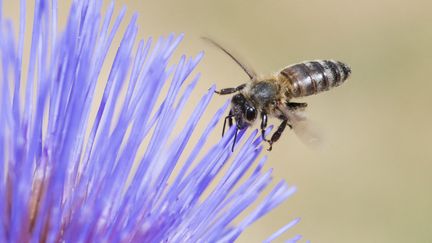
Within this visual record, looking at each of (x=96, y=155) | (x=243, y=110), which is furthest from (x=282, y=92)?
(x=96, y=155)

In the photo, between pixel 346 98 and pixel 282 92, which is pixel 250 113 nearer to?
pixel 282 92

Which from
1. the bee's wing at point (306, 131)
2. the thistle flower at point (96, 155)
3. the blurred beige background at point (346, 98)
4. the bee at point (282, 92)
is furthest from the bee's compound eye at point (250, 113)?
the blurred beige background at point (346, 98)

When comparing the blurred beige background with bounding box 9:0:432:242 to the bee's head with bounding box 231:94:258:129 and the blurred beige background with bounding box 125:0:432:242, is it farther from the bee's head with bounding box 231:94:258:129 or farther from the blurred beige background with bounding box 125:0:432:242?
the bee's head with bounding box 231:94:258:129

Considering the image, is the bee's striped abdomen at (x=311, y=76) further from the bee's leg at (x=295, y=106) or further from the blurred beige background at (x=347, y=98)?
the blurred beige background at (x=347, y=98)

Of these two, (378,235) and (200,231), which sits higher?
(378,235)

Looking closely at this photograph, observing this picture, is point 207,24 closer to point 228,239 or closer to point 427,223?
point 427,223

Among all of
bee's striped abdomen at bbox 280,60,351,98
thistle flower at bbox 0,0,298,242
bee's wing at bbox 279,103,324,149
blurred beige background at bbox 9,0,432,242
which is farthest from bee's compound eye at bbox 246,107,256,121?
blurred beige background at bbox 9,0,432,242

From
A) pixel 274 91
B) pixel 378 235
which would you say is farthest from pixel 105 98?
pixel 378 235
